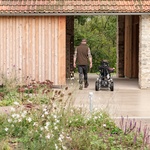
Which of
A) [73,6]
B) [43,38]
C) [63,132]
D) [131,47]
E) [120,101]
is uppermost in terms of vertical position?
[73,6]

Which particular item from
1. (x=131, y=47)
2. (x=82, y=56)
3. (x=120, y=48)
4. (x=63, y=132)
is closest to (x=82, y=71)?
(x=82, y=56)

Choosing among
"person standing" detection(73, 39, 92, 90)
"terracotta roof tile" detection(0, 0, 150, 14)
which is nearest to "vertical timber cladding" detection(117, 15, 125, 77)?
"terracotta roof tile" detection(0, 0, 150, 14)

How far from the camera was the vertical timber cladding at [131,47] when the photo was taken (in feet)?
92.7

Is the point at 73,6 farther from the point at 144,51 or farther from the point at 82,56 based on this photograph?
the point at 144,51

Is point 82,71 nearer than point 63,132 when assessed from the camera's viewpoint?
No

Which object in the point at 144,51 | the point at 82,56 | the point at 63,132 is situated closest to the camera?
the point at 63,132

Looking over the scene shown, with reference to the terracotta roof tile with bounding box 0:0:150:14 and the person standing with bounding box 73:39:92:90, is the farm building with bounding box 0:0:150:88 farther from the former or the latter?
the person standing with bounding box 73:39:92:90

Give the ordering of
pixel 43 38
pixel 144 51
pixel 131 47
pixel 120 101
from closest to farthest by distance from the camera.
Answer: pixel 120 101, pixel 43 38, pixel 144 51, pixel 131 47

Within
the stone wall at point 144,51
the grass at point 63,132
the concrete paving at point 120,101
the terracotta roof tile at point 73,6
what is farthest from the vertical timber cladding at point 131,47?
the grass at point 63,132

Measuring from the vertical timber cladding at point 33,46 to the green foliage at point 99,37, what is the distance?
22.9m

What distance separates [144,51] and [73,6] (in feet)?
11.0

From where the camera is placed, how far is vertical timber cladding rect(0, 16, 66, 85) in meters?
21.1

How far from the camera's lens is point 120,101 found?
1670 centimetres

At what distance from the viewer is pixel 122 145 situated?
888cm
